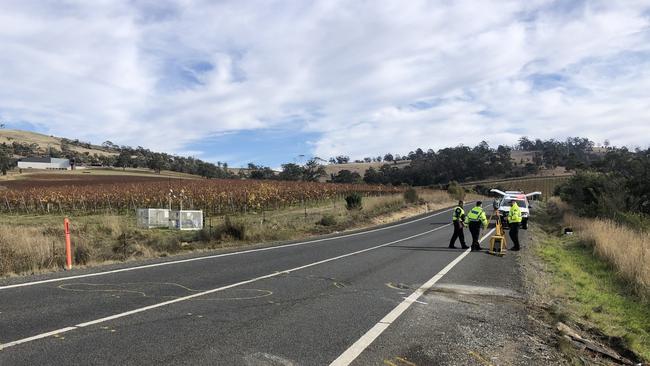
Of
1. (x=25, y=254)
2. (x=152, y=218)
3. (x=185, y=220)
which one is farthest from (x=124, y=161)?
(x=25, y=254)

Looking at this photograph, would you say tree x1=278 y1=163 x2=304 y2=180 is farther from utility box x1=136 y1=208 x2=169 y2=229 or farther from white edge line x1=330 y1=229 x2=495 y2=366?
white edge line x1=330 y1=229 x2=495 y2=366

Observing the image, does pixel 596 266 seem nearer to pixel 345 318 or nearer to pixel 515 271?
pixel 515 271

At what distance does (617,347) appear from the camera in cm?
704

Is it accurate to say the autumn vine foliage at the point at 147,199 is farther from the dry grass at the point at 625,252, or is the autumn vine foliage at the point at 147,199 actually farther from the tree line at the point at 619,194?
the dry grass at the point at 625,252

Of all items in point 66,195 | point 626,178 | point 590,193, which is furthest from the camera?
point 66,195

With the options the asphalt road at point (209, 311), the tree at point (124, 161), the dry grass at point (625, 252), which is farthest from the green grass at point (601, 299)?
the tree at point (124, 161)

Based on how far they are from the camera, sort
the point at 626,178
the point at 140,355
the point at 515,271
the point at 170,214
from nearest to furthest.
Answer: the point at 140,355
the point at 515,271
the point at 170,214
the point at 626,178

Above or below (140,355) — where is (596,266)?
below

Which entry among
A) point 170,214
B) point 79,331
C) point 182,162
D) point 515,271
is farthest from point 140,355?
point 182,162

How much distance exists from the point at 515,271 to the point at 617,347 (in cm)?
539

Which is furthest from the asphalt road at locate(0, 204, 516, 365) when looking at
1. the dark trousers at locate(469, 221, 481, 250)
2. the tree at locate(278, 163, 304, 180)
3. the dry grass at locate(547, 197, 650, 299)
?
the tree at locate(278, 163, 304, 180)

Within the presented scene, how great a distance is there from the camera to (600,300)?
10.8 metres

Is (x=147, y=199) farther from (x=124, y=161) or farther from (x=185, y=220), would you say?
(x=124, y=161)

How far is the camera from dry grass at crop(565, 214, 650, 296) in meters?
12.3
